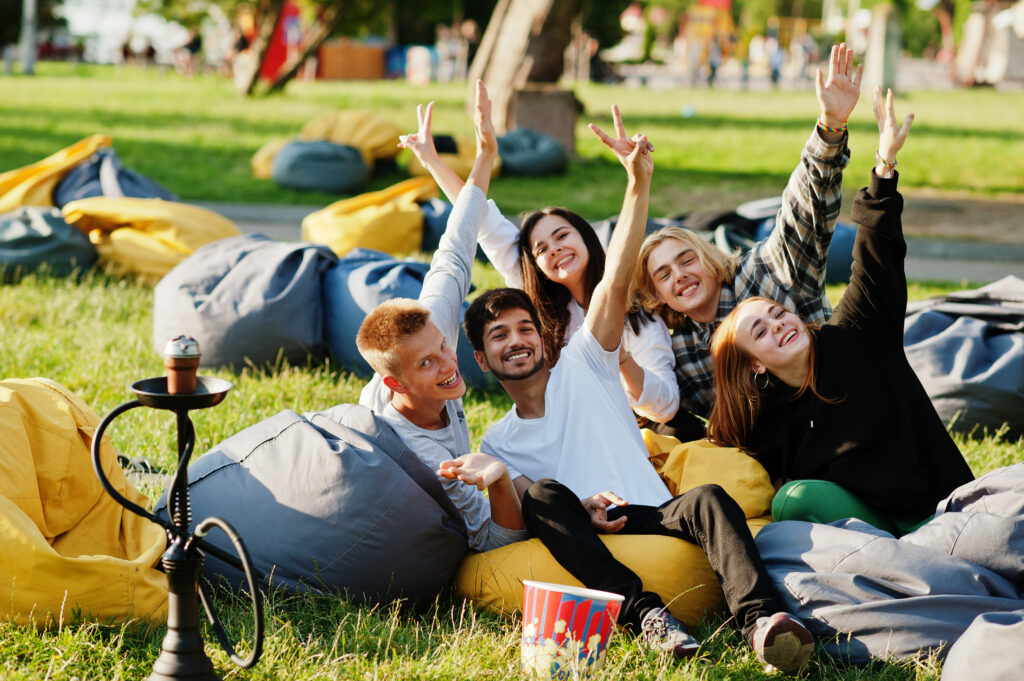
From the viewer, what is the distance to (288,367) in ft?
18.5

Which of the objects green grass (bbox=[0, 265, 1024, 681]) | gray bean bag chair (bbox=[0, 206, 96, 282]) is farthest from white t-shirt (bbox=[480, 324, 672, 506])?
gray bean bag chair (bbox=[0, 206, 96, 282])

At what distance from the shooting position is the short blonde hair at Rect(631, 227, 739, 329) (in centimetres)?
418

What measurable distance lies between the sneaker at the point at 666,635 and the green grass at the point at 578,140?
Result: 318 inches

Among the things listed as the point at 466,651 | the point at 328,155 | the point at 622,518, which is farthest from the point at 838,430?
the point at 328,155

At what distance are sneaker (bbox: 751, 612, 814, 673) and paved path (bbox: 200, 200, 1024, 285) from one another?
6494 millimetres

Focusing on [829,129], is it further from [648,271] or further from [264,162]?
[264,162]

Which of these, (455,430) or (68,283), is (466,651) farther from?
(68,283)

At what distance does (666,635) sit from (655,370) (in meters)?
1.37

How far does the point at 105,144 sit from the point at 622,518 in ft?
21.5

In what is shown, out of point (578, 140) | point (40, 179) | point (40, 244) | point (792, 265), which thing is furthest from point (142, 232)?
point (578, 140)

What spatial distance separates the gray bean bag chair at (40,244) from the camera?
23.3ft

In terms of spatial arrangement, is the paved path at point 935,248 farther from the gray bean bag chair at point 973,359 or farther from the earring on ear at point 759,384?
the earring on ear at point 759,384

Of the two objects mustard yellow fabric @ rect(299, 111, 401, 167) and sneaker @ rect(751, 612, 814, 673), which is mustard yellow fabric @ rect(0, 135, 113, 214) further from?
sneaker @ rect(751, 612, 814, 673)

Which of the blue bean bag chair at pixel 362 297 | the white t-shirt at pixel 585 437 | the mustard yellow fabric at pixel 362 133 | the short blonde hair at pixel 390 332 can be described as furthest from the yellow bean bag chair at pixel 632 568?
the mustard yellow fabric at pixel 362 133
